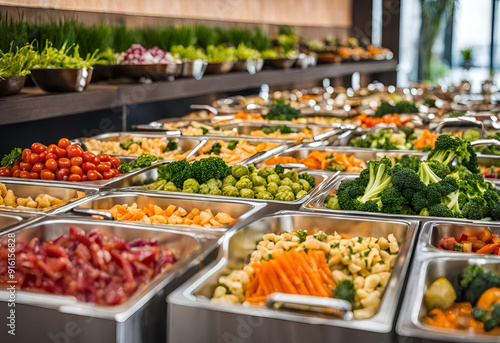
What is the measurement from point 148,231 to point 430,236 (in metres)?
0.97

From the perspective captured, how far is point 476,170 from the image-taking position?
319 centimetres

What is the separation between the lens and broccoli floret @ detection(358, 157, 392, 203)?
104 inches

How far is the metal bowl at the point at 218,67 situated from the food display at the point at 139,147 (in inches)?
67.5

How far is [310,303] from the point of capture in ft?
5.19

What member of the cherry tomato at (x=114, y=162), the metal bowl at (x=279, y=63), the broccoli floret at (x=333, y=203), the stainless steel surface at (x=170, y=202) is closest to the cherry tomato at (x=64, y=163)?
the cherry tomato at (x=114, y=162)

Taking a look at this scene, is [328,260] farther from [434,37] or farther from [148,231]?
[434,37]

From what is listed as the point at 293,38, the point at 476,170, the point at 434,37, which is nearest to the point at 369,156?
the point at 476,170

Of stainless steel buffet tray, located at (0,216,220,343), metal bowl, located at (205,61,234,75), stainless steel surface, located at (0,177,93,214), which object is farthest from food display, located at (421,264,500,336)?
metal bowl, located at (205,61,234,75)

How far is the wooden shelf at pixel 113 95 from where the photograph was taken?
11.4 feet

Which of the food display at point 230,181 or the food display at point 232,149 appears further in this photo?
the food display at point 232,149

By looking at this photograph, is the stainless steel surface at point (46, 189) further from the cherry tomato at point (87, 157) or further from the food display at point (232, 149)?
the food display at point (232, 149)

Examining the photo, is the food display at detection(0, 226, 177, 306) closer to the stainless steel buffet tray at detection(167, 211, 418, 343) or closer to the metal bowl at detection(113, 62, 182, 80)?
the stainless steel buffet tray at detection(167, 211, 418, 343)

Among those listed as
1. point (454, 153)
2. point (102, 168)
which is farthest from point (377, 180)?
point (102, 168)

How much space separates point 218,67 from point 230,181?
9.81ft
